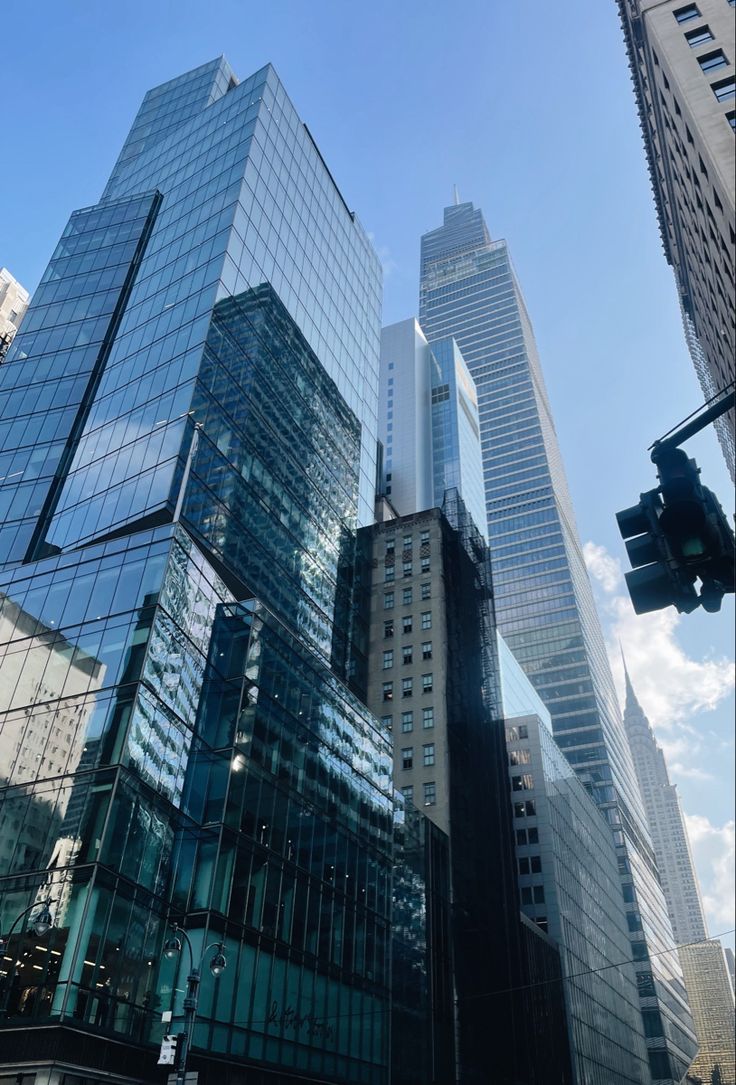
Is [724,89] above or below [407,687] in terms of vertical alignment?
above

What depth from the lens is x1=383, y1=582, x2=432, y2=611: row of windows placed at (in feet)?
266

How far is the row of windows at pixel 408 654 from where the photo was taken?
77312mm

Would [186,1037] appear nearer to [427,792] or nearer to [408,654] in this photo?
[427,792]

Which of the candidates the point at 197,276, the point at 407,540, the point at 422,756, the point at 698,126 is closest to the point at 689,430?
the point at 698,126

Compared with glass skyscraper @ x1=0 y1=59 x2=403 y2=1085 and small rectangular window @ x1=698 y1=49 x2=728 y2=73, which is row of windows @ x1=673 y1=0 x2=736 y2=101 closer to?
small rectangular window @ x1=698 y1=49 x2=728 y2=73

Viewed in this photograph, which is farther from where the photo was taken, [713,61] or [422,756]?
[422,756]

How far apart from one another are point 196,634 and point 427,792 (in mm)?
32582

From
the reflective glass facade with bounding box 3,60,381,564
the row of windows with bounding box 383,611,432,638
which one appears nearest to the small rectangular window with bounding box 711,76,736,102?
the reflective glass facade with bounding box 3,60,381,564

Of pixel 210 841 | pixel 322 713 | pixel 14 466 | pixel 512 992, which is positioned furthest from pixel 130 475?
pixel 512 992

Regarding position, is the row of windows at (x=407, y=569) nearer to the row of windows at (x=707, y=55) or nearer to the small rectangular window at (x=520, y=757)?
the small rectangular window at (x=520, y=757)

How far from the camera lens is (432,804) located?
6812cm

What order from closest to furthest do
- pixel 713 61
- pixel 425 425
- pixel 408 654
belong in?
pixel 713 61
pixel 408 654
pixel 425 425

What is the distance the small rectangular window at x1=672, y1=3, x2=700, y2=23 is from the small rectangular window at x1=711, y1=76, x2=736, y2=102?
6964 millimetres

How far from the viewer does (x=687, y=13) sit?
4547 cm
